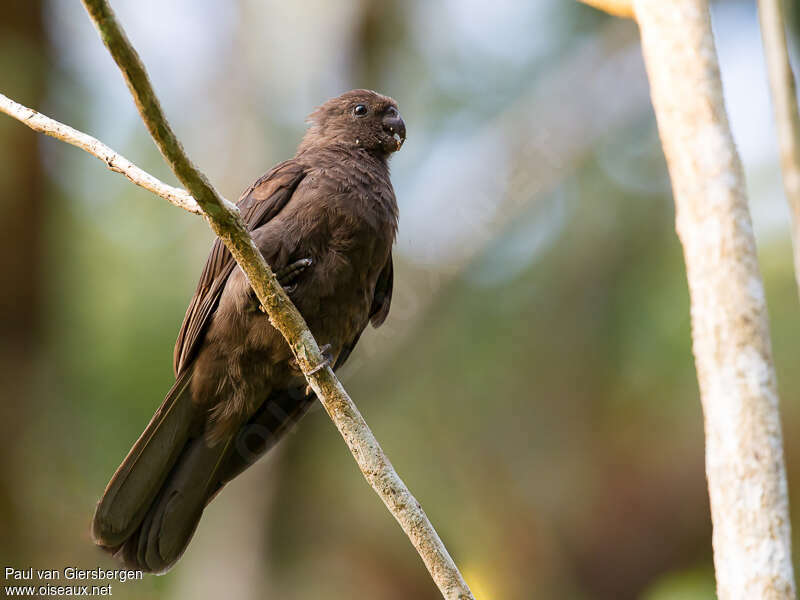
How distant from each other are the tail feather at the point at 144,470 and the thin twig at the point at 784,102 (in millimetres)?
2262

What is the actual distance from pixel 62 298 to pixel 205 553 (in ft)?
7.94

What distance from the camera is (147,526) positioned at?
3201 mm

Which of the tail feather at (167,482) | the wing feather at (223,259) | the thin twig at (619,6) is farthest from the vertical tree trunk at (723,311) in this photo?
the tail feather at (167,482)

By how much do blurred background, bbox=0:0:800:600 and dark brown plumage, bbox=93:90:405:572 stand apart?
1538mm

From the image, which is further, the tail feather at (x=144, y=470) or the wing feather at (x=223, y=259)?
the wing feather at (x=223, y=259)

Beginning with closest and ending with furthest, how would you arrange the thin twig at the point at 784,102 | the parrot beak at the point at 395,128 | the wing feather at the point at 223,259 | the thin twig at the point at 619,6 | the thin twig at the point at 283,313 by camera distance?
the thin twig at the point at 283,313 → the thin twig at the point at 784,102 → the thin twig at the point at 619,6 → the wing feather at the point at 223,259 → the parrot beak at the point at 395,128

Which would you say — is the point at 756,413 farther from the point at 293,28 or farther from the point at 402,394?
the point at 293,28

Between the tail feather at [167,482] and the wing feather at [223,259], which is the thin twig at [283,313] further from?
the tail feather at [167,482]

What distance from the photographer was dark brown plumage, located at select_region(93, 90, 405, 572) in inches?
123

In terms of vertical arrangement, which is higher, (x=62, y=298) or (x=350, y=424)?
(x=350, y=424)

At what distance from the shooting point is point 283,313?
2.58m

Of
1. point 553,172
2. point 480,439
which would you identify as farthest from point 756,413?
point 480,439

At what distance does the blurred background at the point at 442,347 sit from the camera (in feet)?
17.7

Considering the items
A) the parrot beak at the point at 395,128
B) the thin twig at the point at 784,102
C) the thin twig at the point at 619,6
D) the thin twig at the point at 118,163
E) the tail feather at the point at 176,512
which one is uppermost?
the thin twig at the point at 619,6
